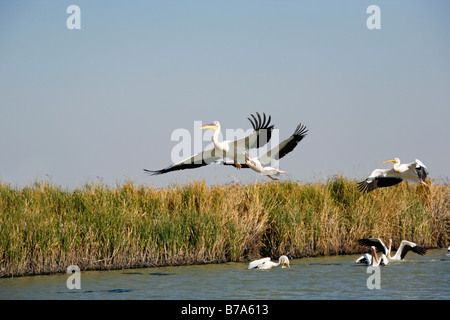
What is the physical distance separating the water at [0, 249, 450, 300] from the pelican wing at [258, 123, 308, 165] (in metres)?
2.67

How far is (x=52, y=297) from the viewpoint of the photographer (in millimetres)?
10703

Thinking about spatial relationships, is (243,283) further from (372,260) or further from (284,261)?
(372,260)

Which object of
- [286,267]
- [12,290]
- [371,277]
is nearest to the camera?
[12,290]

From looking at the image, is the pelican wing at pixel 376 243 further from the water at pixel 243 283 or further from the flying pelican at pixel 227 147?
the flying pelican at pixel 227 147

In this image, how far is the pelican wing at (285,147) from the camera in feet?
46.9

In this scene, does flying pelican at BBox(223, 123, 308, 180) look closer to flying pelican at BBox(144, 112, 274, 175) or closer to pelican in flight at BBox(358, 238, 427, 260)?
flying pelican at BBox(144, 112, 274, 175)

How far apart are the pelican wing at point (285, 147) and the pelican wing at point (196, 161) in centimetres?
119

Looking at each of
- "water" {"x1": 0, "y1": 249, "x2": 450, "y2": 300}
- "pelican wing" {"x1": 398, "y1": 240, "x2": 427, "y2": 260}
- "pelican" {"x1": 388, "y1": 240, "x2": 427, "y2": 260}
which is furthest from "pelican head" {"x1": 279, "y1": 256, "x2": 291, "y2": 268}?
"pelican wing" {"x1": 398, "y1": 240, "x2": 427, "y2": 260}

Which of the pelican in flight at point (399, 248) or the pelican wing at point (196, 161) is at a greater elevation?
the pelican wing at point (196, 161)

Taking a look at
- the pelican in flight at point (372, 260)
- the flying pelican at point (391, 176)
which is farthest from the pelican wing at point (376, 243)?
the flying pelican at point (391, 176)
